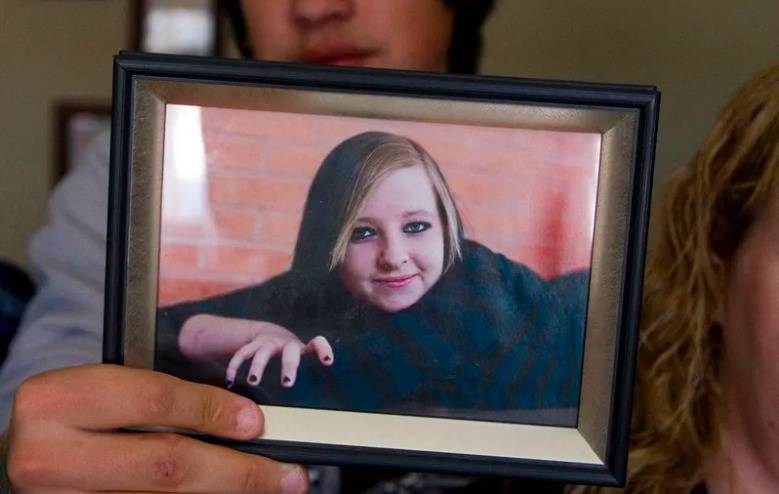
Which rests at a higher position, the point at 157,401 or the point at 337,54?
the point at 337,54

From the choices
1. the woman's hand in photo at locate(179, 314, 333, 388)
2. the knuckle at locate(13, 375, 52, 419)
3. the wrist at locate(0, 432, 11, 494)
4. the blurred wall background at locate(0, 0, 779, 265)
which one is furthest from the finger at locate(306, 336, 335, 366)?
the blurred wall background at locate(0, 0, 779, 265)

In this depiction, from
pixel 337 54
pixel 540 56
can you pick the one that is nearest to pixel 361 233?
pixel 337 54

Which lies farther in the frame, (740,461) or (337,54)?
(337,54)

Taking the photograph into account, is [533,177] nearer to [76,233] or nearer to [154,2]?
[76,233]

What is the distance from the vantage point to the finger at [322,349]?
2.43 ft

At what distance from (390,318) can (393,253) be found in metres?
0.06

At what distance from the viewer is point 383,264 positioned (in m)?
0.73

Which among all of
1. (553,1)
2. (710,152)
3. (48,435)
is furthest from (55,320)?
(553,1)

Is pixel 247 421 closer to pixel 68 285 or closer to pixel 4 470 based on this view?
pixel 4 470

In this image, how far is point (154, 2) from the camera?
1.91 metres

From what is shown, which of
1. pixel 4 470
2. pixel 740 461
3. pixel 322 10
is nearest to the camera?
pixel 4 470

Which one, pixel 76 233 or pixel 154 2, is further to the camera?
pixel 154 2

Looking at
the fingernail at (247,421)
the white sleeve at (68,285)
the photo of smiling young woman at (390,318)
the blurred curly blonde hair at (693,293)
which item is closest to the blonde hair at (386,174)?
the photo of smiling young woman at (390,318)

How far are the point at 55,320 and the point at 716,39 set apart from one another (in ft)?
4.46
